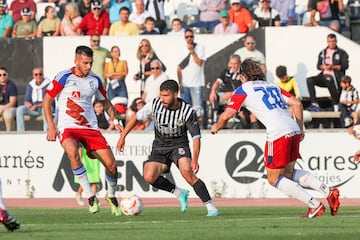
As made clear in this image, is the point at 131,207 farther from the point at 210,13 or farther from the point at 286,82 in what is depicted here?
the point at 210,13

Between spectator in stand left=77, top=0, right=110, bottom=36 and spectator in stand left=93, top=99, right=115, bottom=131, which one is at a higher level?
spectator in stand left=77, top=0, right=110, bottom=36

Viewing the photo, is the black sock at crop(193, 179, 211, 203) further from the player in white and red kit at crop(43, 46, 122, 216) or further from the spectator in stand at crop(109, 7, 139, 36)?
the spectator in stand at crop(109, 7, 139, 36)

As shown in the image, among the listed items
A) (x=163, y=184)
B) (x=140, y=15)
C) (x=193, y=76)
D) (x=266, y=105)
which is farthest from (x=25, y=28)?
(x=266, y=105)

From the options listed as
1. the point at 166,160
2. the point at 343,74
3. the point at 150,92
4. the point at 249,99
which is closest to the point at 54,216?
the point at 166,160

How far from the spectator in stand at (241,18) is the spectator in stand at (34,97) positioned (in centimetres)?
451

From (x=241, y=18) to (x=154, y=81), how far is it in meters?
3.00

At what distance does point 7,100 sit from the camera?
25781 mm

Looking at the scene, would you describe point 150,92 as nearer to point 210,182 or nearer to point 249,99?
point 210,182

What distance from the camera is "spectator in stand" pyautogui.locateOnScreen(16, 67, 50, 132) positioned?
84.3 ft

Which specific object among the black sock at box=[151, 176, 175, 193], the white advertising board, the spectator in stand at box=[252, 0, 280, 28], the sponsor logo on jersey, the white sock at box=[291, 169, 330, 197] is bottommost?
the white advertising board

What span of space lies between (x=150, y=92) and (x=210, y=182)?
9.11ft

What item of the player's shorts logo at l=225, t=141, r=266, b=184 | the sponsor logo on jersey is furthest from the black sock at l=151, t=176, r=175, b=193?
the player's shorts logo at l=225, t=141, r=266, b=184

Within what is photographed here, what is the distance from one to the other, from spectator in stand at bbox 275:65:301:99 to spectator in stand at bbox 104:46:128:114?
345cm

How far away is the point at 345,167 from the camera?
75.6ft
